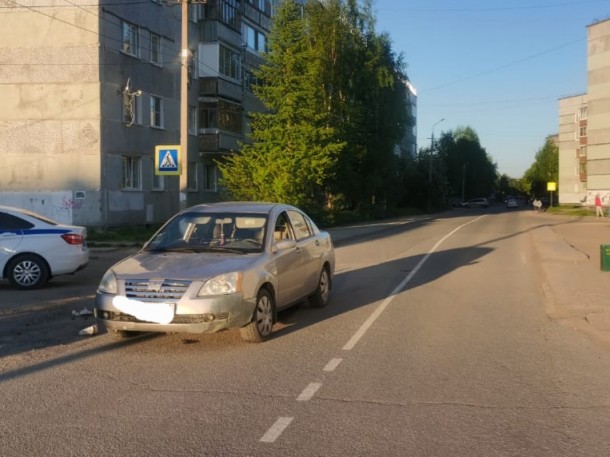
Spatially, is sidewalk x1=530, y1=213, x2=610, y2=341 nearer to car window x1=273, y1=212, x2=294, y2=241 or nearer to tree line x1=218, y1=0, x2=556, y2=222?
car window x1=273, y1=212, x2=294, y2=241

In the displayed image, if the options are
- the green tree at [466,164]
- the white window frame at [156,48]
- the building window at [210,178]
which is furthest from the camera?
the green tree at [466,164]

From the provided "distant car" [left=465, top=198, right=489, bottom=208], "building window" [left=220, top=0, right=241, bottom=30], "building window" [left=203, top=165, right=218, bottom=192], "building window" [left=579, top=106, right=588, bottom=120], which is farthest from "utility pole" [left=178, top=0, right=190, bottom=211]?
"distant car" [left=465, top=198, right=489, bottom=208]

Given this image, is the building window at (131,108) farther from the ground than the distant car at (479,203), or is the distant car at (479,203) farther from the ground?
the building window at (131,108)

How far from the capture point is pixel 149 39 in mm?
30422

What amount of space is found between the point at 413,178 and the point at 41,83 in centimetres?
4864

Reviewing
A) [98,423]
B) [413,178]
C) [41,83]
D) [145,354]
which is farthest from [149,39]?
[413,178]

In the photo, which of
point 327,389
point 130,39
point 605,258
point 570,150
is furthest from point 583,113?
point 327,389

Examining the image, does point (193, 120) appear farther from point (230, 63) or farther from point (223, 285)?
point (223, 285)

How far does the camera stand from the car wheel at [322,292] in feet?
32.8

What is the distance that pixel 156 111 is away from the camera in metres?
31.3

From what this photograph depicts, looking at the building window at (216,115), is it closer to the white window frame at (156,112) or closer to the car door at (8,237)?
the white window frame at (156,112)

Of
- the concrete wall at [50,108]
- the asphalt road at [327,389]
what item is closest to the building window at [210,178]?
the concrete wall at [50,108]

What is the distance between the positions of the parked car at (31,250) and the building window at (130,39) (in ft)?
59.7

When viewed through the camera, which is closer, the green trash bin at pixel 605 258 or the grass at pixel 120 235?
the green trash bin at pixel 605 258
